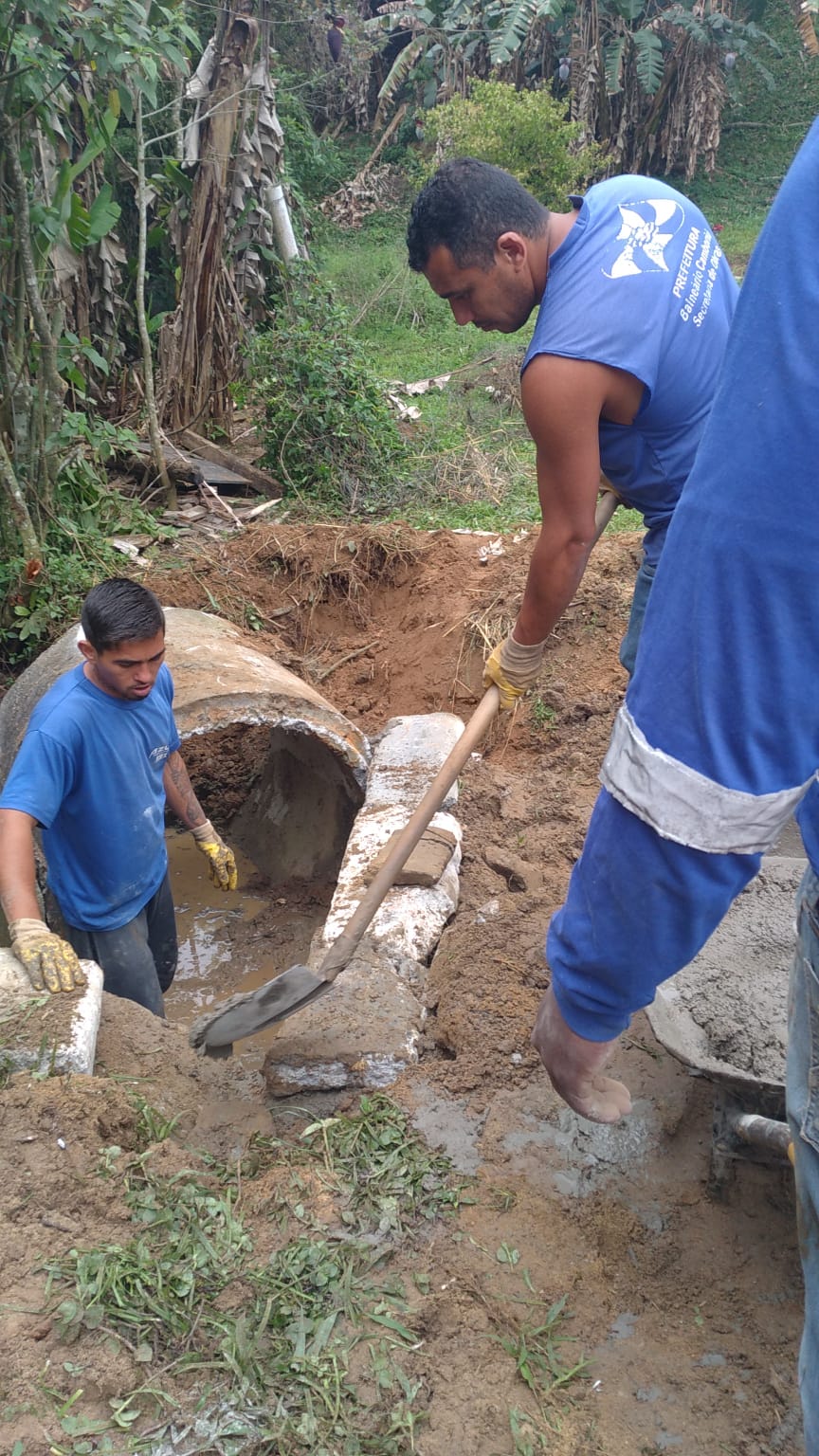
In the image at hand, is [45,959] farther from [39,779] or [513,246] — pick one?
[513,246]

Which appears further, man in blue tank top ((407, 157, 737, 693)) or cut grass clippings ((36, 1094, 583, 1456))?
man in blue tank top ((407, 157, 737, 693))

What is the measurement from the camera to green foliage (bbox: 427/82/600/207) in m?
11.4

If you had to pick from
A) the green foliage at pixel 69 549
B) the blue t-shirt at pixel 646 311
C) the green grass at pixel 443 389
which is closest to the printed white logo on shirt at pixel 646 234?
the blue t-shirt at pixel 646 311

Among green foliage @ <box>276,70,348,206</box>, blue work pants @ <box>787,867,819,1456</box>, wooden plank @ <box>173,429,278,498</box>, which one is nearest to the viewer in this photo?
blue work pants @ <box>787,867,819,1456</box>

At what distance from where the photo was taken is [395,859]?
3.17 m

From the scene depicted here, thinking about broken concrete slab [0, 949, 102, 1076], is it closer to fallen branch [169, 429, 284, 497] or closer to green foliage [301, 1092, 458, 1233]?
green foliage [301, 1092, 458, 1233]

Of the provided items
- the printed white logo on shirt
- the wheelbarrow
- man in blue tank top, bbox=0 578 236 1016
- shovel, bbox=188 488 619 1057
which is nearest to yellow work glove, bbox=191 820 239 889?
man in blue tank top, bbox=0 578 236 1016

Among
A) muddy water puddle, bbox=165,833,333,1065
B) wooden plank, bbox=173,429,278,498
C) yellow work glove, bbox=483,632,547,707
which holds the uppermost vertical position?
yellow work glove, bbox=483,632,547,707

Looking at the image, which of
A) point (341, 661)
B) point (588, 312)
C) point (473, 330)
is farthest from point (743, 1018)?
point (473, 330)

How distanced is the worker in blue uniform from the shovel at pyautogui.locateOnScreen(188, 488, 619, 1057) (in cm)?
171

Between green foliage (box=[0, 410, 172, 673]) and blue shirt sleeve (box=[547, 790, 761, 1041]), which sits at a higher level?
blue shirt sleeve (box=[547, 790, 761, 1041])

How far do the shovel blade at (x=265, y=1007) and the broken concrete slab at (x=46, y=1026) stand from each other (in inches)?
13.9

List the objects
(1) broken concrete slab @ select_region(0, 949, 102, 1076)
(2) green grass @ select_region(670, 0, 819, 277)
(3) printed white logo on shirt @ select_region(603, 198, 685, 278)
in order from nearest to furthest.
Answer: (1) broken concrete slab @ select_region(0, 949, 102, 1076), (3) printed white logo on shirt @ select_region(603, 198, 685, 278), (2) green grass @ select_region(670, 0, 819, 277)

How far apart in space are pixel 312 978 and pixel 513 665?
1.19 metres
